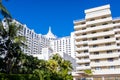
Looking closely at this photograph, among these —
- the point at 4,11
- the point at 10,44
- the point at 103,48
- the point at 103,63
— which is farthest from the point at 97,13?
the point at 4,11

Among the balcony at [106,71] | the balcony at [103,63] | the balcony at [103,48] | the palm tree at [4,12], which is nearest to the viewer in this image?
the palm tree at [4,12]

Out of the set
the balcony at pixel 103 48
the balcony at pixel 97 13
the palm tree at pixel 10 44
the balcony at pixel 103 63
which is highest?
the balcony at pixel 97 13

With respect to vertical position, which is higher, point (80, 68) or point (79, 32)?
point (79, 32)

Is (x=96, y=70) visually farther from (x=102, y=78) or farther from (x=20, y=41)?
(x=20, y=41)

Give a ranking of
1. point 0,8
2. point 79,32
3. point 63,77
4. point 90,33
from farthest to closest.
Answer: point 79,32 < point 90,33 < point 63,77 < point 0,8

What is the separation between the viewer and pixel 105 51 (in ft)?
244

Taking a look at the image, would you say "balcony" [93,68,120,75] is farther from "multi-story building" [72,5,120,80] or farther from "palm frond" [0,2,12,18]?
"palm frond" [0,2,12,18]

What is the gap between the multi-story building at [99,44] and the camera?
6888cm

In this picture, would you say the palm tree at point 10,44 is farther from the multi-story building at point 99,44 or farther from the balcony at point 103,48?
the balcony at point 103,48

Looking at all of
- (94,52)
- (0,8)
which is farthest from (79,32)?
(0,8)

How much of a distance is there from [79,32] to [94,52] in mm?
12102

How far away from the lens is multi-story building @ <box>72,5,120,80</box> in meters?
68.9

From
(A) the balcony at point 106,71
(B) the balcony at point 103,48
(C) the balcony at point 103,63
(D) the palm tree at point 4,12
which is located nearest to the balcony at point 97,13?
(B) the balcony at point 103,48

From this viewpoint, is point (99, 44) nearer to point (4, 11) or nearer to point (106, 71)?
point (106, 71)
